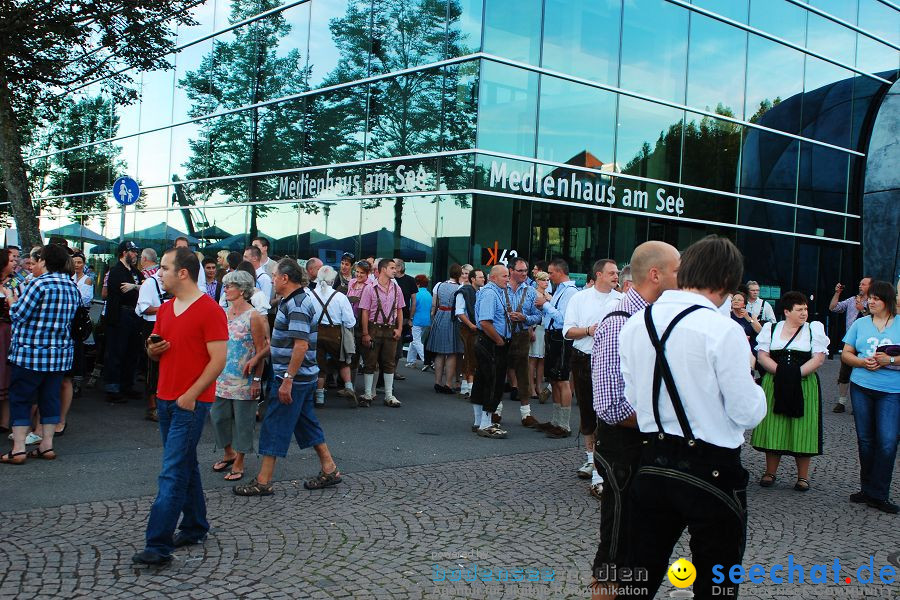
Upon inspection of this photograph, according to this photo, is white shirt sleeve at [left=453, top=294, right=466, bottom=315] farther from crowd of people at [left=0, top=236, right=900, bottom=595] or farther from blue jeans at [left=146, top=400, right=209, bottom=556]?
Result: blue jeans at [left=146, top=400, right=209, bottom=556]

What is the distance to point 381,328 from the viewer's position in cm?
1068

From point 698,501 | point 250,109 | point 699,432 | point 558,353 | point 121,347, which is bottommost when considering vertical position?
point 121,347

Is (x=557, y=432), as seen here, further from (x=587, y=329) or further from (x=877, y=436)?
(x=877, y=436)

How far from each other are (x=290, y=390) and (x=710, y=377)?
376cm

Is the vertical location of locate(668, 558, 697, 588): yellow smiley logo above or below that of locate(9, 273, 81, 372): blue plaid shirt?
below

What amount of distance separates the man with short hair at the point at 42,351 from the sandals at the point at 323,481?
243 centimetres

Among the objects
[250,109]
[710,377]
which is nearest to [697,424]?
[710,377]

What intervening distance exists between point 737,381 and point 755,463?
5685 mm

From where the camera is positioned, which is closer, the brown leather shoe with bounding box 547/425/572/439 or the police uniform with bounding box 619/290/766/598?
the police uniform with bounding box 619/290/766/598

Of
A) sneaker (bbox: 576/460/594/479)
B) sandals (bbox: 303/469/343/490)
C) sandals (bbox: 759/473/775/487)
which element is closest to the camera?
sandals (bbox: 303/469/343/490)

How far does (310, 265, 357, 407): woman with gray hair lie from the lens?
9977mm

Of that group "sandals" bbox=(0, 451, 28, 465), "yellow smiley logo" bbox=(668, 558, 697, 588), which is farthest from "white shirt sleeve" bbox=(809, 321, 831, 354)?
"sandals" bbox=(0, 451, 28, 465)

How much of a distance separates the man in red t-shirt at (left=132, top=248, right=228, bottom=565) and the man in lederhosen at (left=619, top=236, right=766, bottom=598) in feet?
8.79

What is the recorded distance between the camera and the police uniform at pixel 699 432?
9.25ft
